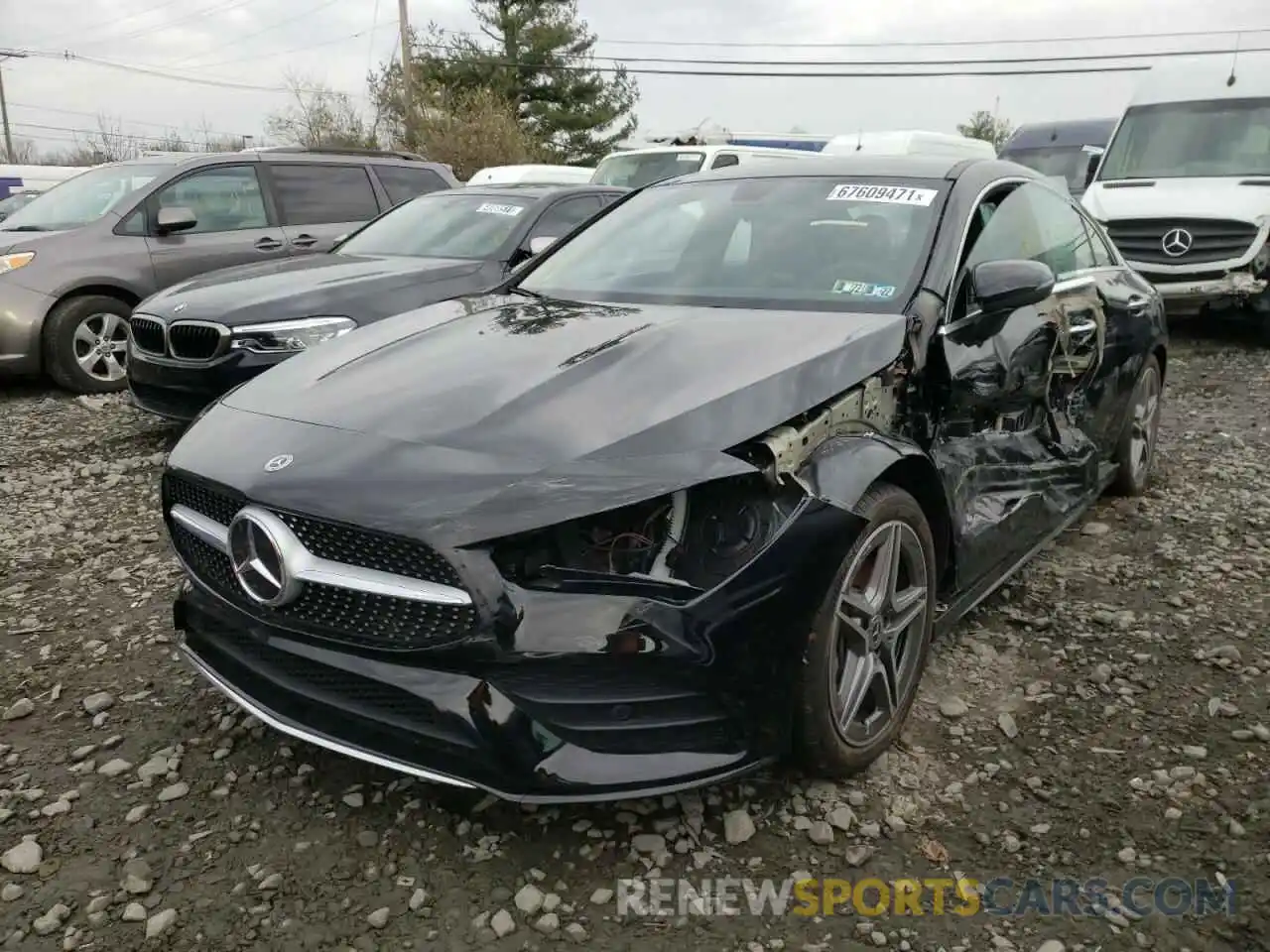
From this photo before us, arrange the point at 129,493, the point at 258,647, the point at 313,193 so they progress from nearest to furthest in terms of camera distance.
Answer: the point at 258,647 < the point at 129,493 < the point at 313,193

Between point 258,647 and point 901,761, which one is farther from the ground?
point 258,647

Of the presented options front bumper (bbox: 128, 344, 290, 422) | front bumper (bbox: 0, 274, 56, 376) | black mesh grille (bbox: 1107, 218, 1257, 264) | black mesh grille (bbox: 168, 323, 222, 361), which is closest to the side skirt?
front bumper (bbox: 128, 344, 290, 422)

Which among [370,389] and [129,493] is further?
[129,493]

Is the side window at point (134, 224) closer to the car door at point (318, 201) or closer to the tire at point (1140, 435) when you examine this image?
the car door at point (318, 201)

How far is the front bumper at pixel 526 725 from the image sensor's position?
2.03m

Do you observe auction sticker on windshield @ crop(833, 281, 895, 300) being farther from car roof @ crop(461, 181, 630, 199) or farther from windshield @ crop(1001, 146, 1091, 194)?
windshield @ crop(1001, 146, 1091, 194)

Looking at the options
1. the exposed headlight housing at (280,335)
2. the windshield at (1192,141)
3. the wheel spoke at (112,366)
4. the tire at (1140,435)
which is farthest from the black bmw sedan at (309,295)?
the windshield at (1192,141)

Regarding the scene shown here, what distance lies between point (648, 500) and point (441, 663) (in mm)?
545

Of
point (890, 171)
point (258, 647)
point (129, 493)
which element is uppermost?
point (890, 171)

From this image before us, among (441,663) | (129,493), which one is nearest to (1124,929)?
(441,663)

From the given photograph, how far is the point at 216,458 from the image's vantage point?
240 centimetres

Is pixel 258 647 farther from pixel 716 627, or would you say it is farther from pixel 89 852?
pixel 716 627

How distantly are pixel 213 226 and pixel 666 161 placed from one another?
6548 millimetres

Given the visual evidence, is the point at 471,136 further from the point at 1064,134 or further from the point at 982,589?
the point at 982,589
